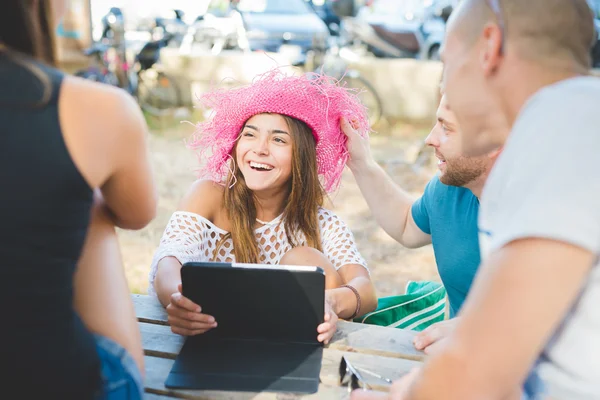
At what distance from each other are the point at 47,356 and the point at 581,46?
103cm

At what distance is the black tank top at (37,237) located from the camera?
92cm

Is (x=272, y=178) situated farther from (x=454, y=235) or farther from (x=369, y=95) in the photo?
(x=369, y=95)

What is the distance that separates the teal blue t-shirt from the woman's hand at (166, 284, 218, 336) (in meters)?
0.88

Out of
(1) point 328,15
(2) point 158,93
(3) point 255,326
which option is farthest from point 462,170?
(1) point 328,15

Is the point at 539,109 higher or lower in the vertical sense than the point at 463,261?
higher

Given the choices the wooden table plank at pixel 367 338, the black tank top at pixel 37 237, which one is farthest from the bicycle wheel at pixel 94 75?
the black tank top at pixel 37 237

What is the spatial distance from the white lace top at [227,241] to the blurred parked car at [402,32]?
809cm

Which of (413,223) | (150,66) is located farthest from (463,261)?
(150,66)

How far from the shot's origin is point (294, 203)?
230 cm

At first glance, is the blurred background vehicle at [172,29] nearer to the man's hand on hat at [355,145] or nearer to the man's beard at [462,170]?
the man's hand on hat at [355,145]

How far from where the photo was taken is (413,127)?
28.1ft

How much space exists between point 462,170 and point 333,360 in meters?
0.73

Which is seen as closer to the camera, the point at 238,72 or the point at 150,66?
the point at 238,72

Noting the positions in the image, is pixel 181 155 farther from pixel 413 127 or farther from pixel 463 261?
pixel 463 261
